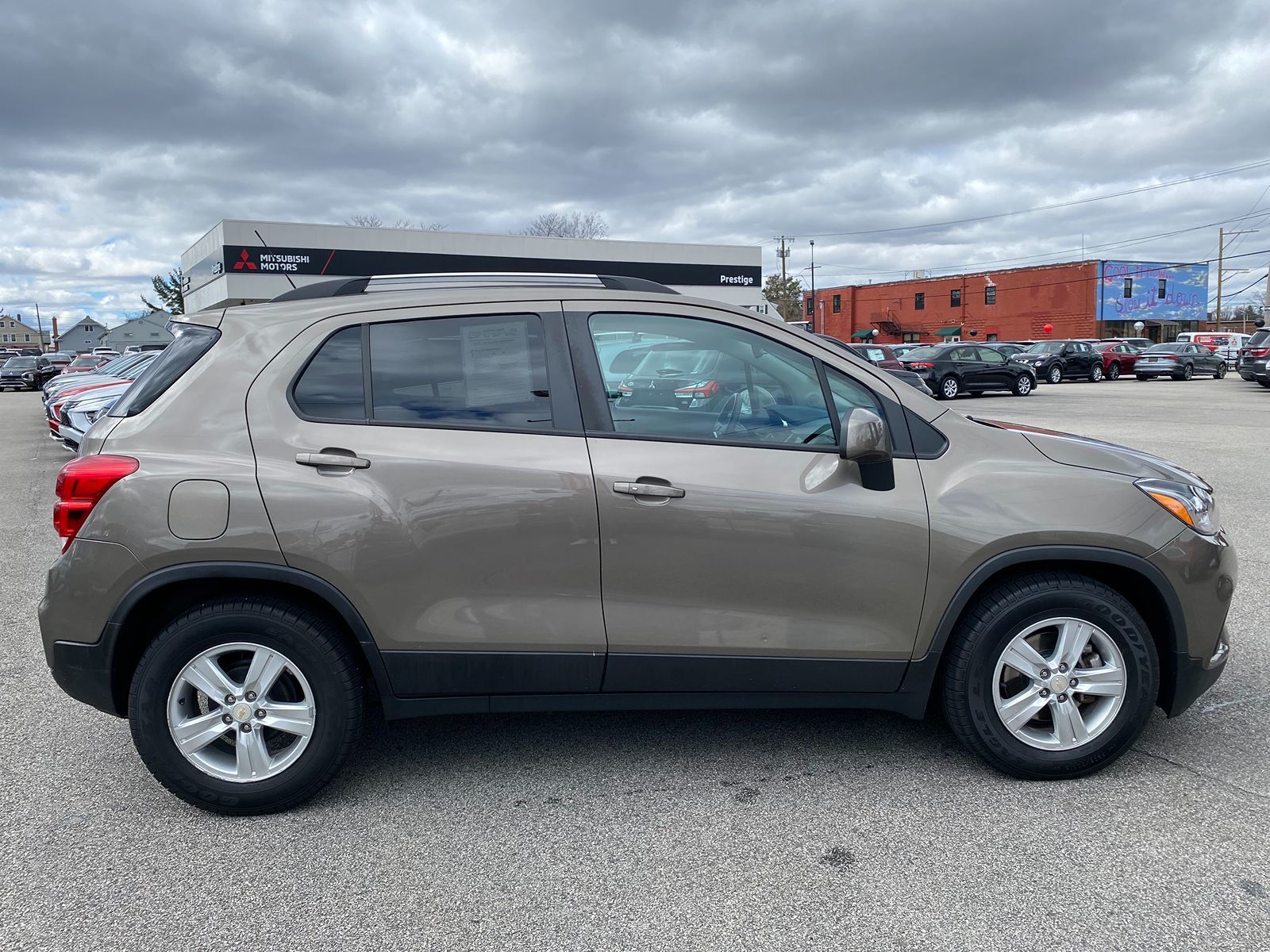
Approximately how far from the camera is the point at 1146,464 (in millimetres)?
3518

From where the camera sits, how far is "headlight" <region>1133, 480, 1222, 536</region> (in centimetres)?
332

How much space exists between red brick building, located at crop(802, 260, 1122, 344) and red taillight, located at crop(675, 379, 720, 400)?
57.1 m

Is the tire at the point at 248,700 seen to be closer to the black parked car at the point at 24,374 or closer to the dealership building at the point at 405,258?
the dealership building at the point at 405,258

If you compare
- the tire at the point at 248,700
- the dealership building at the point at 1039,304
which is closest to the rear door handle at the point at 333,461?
the tire at the point at 248,700

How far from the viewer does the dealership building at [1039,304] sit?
197 ft

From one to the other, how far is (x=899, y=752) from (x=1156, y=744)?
102cm

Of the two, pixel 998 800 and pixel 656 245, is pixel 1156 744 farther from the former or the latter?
pixel 656 245

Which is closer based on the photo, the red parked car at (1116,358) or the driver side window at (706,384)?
the driver side window at (706,384)

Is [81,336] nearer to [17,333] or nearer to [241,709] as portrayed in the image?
[17,333]

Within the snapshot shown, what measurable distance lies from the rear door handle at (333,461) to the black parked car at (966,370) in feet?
82.2

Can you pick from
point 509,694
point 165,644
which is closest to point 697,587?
point 509,694

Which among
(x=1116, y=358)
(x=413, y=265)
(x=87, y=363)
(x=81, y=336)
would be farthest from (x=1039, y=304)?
(x=81, y=336)

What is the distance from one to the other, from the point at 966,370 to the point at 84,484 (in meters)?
26.7

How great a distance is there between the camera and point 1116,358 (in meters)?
36.3
